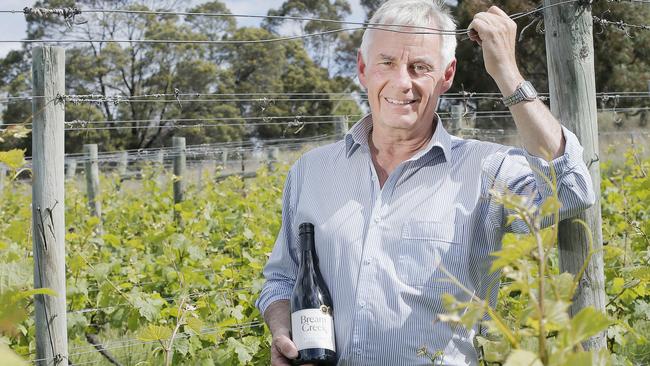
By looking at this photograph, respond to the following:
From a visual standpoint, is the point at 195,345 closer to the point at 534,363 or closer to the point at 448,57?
the point at 448,57

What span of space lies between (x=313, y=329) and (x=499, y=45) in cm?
77

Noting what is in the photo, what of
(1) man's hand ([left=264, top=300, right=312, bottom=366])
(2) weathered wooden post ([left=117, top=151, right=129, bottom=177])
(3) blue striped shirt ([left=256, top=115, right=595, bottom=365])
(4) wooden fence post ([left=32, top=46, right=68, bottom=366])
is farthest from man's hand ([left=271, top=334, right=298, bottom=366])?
(2) weathered wooden post ([left=117, top=151, right=129, bottom=177])

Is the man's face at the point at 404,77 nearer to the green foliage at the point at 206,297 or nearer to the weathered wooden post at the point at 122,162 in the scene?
the green foliage at the point at 206,297

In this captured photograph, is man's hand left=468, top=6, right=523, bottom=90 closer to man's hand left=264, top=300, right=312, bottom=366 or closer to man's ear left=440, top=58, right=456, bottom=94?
man's ear left=440, top=58, right=456, bottom=94

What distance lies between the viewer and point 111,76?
3012 centimetres

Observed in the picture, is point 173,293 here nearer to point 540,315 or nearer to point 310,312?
point 310,312

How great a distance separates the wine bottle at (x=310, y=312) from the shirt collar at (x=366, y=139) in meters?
0.26

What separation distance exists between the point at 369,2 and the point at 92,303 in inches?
1211

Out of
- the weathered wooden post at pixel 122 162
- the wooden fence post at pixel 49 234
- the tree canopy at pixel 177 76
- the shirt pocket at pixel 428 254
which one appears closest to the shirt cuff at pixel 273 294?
the shirt pocket at pixel 428 254

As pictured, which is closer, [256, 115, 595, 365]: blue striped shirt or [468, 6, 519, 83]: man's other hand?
[468, 6, 519, 83]: man's other hand

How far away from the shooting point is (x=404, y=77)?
198 centimetres

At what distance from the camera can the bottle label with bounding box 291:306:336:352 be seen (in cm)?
186

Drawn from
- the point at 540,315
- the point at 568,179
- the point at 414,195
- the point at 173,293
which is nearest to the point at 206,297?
the point at 173,293

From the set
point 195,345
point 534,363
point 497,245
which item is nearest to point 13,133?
point 534,363
